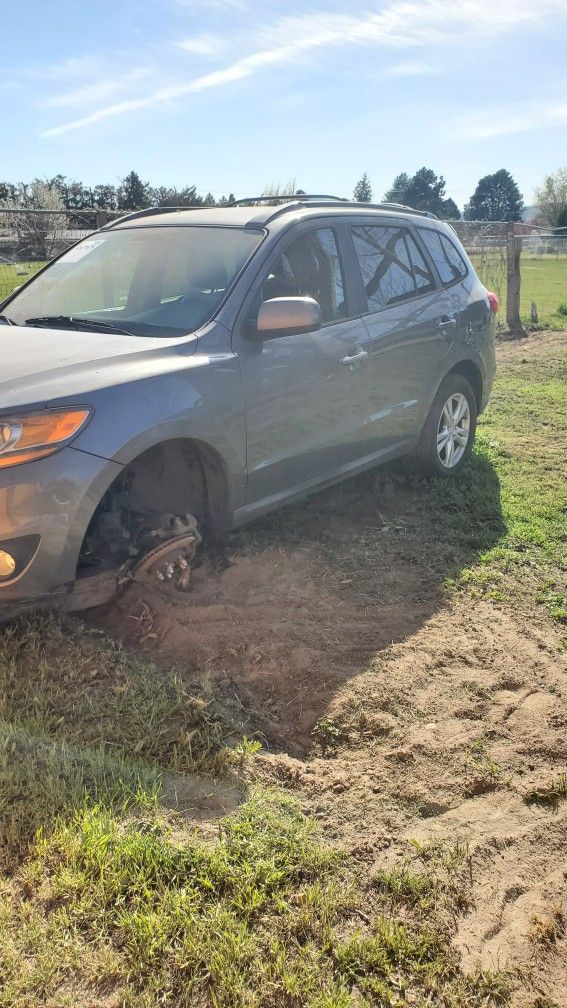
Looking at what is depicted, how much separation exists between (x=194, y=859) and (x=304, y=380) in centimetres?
250

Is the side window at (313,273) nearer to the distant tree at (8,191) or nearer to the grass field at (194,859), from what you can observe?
the grass field at (194,859)

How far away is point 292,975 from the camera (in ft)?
6.54

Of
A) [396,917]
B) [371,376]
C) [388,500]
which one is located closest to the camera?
[396,917]

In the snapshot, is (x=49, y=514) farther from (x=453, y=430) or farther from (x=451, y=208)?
(x=451, y=208)

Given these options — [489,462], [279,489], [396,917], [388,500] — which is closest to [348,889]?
[396,917]

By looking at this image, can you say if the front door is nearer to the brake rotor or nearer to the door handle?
the door handle

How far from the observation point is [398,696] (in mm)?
3326

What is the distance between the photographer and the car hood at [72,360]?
3.11m

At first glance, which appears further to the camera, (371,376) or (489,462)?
(489,462)

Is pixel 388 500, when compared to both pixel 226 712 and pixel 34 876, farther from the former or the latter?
pixel 34 876

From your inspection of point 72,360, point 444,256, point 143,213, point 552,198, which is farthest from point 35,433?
point 552,198

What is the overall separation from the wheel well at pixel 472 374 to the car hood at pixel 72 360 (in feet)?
9.10

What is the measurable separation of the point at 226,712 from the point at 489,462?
4056 mm

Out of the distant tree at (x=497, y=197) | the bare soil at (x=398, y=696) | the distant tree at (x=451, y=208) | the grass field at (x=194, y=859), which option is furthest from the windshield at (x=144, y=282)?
the distant tree at (x=497, y=197)
